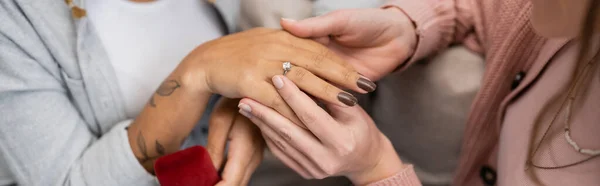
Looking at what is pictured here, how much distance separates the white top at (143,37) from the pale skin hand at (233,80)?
0.32 ft

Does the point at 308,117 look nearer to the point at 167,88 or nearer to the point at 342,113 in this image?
the point at 342,113

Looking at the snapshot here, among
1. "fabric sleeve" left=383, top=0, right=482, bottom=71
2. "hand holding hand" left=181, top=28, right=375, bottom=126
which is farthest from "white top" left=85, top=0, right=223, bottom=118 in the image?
"fabric sleeve" left=383, top=0, right=482, bottom=71

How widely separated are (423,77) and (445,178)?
235mm

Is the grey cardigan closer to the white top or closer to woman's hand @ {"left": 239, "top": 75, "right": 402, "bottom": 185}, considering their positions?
the white top

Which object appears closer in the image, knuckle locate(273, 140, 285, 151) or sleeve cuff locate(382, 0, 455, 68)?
knuckle locate(273, 140, 285, 151)

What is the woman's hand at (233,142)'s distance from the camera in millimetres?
686

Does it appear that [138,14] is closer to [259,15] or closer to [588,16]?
[259,15]

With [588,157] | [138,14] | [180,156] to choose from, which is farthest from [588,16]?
[138,14]

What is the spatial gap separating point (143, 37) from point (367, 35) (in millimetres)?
404

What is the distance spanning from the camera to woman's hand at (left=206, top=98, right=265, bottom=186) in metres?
0.69

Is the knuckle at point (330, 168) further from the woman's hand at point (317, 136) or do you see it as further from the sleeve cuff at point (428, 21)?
the sleeve cuff at point (428, 21)

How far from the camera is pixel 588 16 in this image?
18.1 inches

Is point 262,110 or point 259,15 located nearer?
point 262,110

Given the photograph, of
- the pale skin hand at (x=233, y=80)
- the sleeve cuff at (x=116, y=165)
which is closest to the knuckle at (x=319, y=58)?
the pale skin hand at (x=233, y=80)
